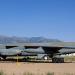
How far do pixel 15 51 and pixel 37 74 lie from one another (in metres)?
24.8

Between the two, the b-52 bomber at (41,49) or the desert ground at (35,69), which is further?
the b-52 bomber at (41,49)

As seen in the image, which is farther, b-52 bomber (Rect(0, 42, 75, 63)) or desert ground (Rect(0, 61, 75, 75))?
b-52 bomber (Rect(0, 42, 75, 63))

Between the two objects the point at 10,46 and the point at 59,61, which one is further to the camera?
the point at 10,46

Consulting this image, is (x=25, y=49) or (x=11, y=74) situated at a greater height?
(x=25, y=49)

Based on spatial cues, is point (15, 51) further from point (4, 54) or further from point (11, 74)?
point (11, 74)

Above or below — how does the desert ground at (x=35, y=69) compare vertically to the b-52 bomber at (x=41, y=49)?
below

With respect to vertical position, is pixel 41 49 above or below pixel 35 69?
above

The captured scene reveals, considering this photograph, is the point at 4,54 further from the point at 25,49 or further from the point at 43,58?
the point at 43,58

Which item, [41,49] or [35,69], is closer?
[35,69]

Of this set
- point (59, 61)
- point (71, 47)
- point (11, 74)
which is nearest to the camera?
point (11, 74)

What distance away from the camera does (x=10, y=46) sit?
52.2 meters

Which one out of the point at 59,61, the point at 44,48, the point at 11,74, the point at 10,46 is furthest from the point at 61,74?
the point at 10,46

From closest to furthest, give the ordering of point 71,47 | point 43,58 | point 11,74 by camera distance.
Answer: point 11,74 < point 71,47 < point 43,58

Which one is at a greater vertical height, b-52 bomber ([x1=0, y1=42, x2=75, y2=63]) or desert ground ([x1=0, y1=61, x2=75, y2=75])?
b-52 bomber ([x1=0, y1=42, x2=75, y2=63])
